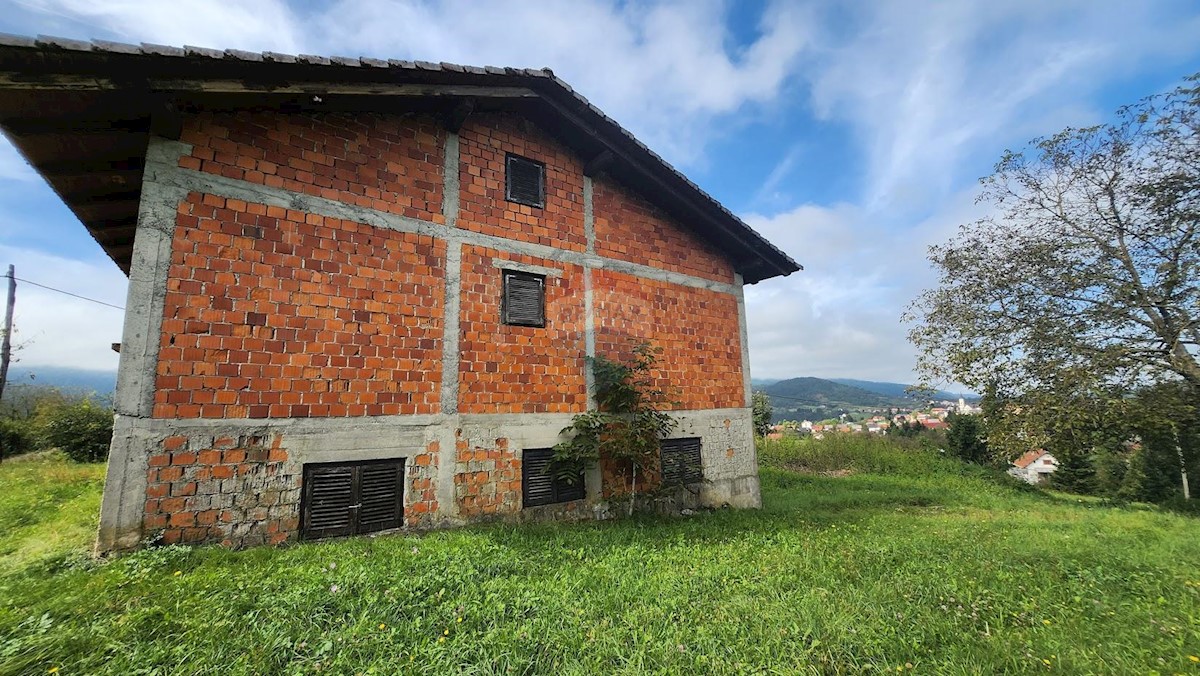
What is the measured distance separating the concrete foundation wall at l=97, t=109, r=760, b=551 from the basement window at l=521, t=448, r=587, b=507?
0.17m

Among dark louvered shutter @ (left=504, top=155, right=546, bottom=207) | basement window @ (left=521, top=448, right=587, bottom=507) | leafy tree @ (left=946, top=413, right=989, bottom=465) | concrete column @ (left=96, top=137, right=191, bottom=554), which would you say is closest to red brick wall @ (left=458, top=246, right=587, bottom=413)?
basement window @ (left=521, top=448, right=587, bottom=507)

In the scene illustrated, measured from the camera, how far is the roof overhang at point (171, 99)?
14.6 ft

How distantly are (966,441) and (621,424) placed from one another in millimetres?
25827

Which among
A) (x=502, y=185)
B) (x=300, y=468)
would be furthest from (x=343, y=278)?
(x=502, y=185)

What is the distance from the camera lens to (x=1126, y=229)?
1309cm

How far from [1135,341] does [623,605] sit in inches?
657

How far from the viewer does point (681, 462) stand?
8555 mm

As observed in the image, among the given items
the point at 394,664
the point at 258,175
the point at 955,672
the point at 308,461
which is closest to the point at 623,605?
the point at 394,664

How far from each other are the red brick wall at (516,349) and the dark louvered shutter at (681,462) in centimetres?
193

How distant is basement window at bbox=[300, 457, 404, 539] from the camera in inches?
217

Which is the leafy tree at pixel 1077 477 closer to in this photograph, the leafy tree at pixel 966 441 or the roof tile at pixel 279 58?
the leafy tree at pixel 966 441

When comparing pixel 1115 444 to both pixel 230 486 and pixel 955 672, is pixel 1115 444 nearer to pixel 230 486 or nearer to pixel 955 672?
pixel 955 672

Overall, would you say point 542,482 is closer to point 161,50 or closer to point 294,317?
point 294,317

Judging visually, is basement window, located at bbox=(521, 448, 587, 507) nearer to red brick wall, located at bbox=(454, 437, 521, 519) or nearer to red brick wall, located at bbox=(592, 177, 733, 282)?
red brick wall, located at bbox=(454, 437, 521, 519)
